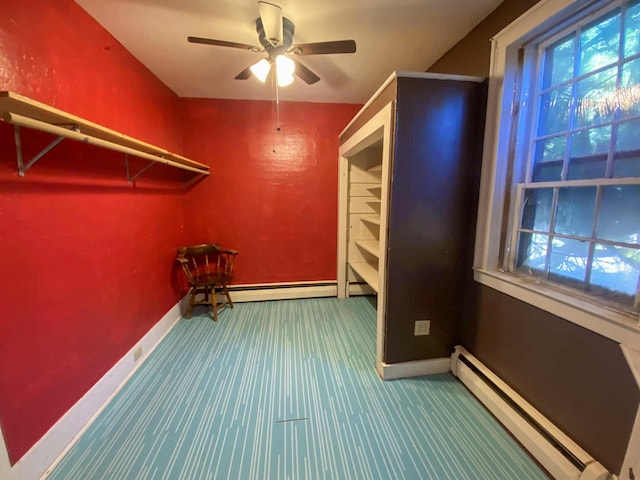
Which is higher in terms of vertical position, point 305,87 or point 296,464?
point 305,87

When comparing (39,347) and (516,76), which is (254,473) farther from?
(516,76)

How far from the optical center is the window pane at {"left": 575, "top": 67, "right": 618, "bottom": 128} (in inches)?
45.2

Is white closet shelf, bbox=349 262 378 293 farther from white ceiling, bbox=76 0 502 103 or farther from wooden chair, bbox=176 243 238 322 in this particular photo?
white ceiling, bbox=76 0 502 103

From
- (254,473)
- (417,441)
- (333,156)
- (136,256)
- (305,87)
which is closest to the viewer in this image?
(254,473)

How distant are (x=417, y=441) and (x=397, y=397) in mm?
317

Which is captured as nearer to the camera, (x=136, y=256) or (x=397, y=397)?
(x=397, y=397)

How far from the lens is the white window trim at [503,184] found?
1.19 meters

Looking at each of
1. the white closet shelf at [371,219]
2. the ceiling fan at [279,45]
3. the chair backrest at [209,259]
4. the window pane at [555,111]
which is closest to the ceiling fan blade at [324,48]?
the ceiling fan at [279,45]

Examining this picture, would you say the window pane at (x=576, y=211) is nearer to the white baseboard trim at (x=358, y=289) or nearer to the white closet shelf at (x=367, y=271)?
the white closet shelf at (x=367, y=271)

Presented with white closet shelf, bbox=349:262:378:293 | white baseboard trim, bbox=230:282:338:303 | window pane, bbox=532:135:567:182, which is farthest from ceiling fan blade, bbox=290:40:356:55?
white baseboard trim, bbox=230:282:338:303

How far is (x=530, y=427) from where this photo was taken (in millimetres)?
1342

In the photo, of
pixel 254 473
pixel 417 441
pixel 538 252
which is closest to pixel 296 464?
pixel 254 473

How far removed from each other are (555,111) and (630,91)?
32cm

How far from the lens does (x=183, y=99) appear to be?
2.89m
